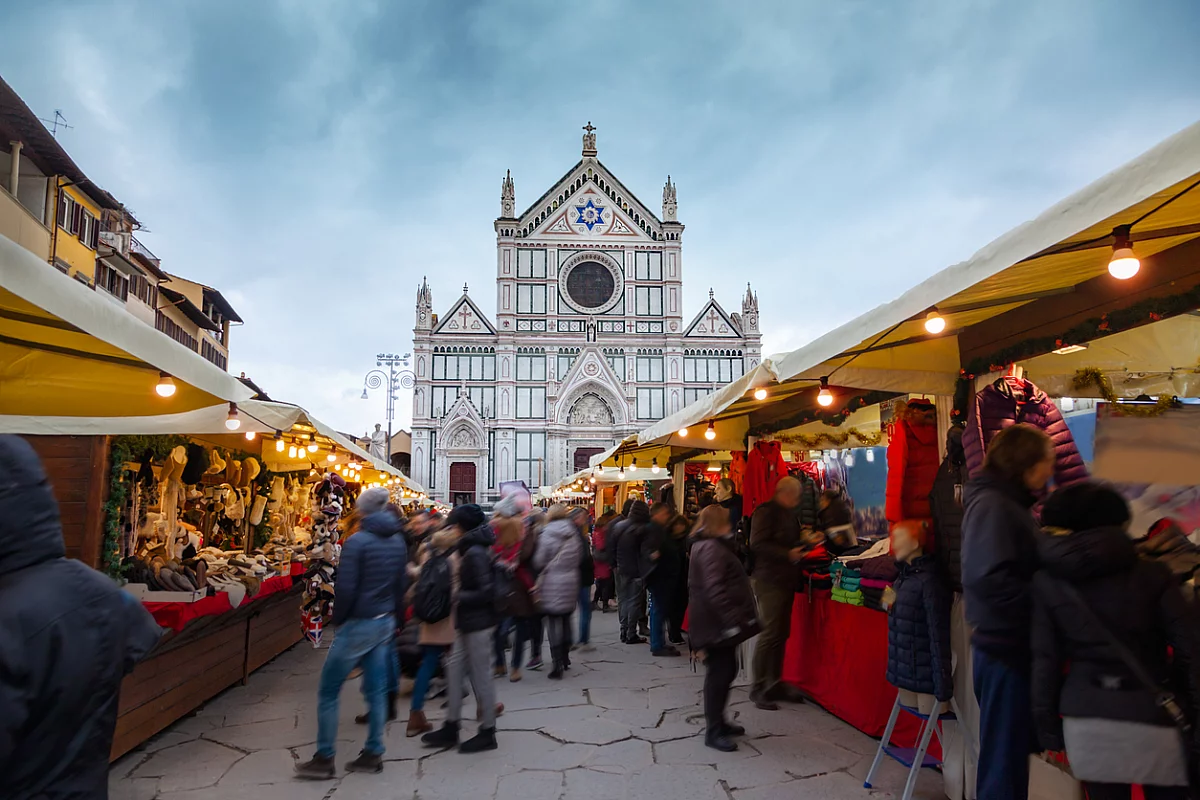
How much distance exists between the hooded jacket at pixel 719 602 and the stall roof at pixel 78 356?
3.04 metres

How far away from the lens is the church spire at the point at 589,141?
3844 centimetres

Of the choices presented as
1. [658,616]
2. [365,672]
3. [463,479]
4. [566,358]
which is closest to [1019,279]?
[365,672]

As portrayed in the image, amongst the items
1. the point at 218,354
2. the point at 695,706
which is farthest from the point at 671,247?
the point at 695,706

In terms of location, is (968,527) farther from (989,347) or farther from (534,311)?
(534,311)

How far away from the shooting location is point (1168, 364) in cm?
478

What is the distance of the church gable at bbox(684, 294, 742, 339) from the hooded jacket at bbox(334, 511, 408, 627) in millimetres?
33578

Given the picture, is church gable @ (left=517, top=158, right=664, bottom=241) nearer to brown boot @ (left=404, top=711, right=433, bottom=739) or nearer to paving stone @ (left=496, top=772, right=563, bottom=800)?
brown boot @ (left=404, top=711, right=433, bottom=739)

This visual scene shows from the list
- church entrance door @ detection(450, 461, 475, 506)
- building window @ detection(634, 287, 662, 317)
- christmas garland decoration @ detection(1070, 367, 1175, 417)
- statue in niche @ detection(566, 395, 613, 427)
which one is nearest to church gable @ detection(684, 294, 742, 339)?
building window @ detection(634, 287, 662, 317)

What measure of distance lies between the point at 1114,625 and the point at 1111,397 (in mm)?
2850

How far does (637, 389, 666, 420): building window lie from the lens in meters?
36.2

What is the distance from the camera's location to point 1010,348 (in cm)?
381

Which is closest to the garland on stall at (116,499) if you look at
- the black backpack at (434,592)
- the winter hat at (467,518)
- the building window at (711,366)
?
the black backpack at (434,592)

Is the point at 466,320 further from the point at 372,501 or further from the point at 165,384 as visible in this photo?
the point at 165,384

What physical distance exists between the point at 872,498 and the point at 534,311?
2937cm
